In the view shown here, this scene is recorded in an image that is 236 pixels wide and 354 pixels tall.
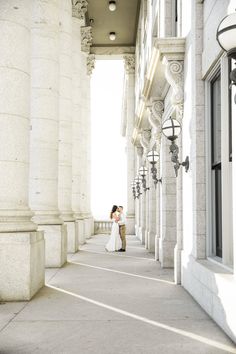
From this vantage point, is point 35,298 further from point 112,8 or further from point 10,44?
point 112,8

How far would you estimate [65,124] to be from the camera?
1838cm

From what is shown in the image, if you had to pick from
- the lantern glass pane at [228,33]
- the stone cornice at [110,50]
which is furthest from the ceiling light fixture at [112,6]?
the lantern glass pane at [228,33]

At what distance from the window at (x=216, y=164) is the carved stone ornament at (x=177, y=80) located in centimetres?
180

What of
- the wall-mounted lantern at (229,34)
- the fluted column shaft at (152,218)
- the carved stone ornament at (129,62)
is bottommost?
the fluted column shaft at (152,218)

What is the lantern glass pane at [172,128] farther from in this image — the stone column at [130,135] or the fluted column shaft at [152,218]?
the stone column at [130,135]

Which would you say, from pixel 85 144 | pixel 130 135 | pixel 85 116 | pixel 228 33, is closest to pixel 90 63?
pixel 85 116

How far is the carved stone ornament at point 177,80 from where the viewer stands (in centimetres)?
1118

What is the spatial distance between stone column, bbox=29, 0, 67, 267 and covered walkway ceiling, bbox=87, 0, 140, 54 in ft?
54.8

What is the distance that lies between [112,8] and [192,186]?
22.3 meters

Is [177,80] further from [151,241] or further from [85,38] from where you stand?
[85,38]

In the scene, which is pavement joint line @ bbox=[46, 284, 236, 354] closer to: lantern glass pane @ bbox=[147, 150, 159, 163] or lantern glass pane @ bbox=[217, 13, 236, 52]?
lantern glass pane @ bbox=[217, 13, 236, 52]

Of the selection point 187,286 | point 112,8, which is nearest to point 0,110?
point 187,286

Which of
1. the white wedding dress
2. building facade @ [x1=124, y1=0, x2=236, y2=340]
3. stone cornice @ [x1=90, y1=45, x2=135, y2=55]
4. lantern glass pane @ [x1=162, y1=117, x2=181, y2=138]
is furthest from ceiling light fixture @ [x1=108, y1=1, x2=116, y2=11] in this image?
lantern glass pane @ [x1=162, y1=117, x2=181, y2=138]

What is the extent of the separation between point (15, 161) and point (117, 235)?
11.9m
